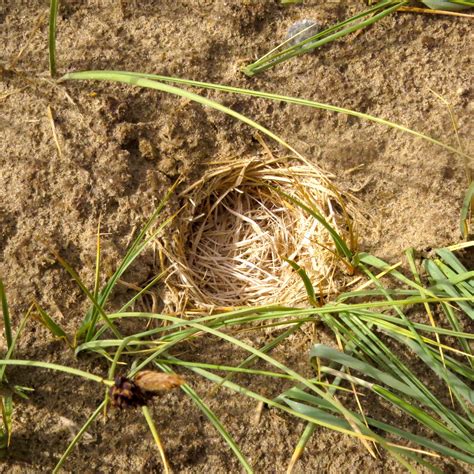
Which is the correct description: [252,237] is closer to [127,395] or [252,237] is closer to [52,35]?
[52,35]

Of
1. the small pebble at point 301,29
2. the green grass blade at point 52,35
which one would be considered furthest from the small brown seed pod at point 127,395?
the small pebble at point 301,29

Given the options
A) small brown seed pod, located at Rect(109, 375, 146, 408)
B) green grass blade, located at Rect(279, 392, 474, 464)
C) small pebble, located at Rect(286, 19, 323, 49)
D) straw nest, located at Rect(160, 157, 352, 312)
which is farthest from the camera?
small pebble, located at Rect(286, 19, 323, 49)

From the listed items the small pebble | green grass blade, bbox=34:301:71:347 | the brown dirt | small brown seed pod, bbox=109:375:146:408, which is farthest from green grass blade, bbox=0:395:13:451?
the small pebble

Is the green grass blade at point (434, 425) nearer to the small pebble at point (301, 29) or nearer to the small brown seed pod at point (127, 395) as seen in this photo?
the small brown seed pod at point (127, 395)

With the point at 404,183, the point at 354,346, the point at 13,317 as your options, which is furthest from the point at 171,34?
the point at 354,346

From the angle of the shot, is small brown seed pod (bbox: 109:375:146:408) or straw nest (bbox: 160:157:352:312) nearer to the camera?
small brown seed pod (bbox: 109:375:146:408)

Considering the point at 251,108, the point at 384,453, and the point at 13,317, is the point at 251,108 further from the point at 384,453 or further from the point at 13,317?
the point at 384,453

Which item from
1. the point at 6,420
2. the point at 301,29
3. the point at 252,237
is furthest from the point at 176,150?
the point at 6,420

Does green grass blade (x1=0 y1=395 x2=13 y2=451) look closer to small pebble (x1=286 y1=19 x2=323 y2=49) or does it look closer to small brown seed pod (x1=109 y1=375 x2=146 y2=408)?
small brown seed pod (x1=109 y1=375 x2=146 y2=408)
